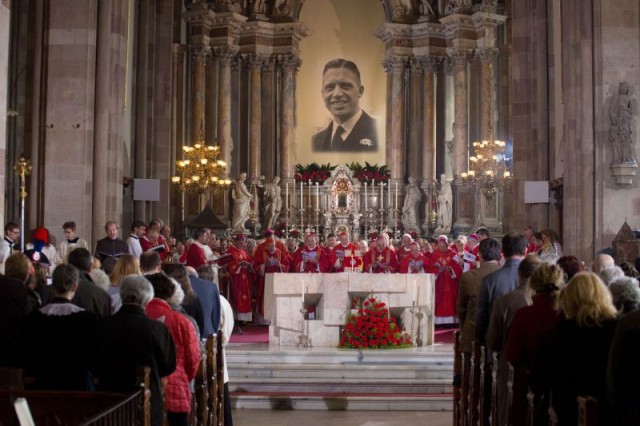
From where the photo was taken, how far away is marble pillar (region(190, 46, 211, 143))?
2922 cm

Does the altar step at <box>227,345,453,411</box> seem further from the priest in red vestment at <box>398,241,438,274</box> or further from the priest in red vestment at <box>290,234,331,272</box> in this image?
the priest in red vestment at <box>398,241,438,274</box>

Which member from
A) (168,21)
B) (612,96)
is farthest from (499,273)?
(168,21)

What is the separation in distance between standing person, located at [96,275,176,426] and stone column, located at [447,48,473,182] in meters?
23.2

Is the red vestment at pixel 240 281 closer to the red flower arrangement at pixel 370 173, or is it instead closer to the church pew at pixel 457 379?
the church pew at pixel 457 379

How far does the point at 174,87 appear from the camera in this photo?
94.4 ft

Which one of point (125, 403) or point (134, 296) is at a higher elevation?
point (134, 296)

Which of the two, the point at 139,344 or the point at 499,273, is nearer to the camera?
the point at 139,344

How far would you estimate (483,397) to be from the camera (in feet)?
27.2

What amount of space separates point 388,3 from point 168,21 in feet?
23.0

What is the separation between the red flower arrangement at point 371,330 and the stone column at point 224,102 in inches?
593

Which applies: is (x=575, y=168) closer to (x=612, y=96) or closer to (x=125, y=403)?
(x=612, y=96)

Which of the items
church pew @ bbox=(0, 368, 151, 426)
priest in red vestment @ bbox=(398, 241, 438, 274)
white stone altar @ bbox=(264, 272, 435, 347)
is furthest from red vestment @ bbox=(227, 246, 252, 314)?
church pew @ bbox=(0, 368, 151, 426)

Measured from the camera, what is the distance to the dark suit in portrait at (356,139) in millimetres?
31312

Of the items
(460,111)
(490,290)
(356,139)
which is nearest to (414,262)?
(490,290)
